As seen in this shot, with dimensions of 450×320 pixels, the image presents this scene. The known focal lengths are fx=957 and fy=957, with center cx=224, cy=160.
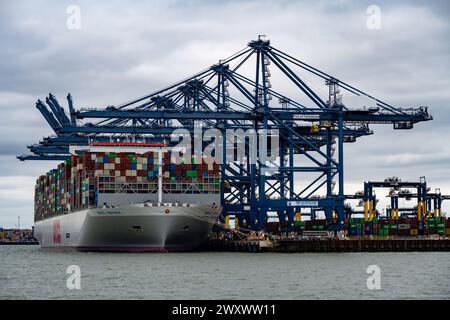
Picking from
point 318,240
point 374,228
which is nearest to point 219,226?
point 318,240

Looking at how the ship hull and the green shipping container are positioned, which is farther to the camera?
the green shipping container

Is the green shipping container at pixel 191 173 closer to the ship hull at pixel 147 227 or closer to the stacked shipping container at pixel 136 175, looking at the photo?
the stacked shipping container at pixel 136 175

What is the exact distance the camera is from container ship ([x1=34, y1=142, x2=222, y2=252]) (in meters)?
80.3

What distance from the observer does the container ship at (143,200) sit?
3162 inches

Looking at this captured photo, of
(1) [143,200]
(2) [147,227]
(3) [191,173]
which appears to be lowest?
(2) [147,227]

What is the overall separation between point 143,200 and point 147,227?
3628 mm

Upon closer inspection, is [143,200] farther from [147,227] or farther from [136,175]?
[147,227]

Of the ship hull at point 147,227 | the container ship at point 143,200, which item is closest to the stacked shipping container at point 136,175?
the container ship at point 143,200

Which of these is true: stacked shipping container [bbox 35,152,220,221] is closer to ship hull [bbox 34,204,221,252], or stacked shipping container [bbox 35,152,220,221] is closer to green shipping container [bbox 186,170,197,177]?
green shipping container [bbox 186,170,197,177]

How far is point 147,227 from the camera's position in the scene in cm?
8006

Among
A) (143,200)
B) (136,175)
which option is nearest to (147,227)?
(143,200)

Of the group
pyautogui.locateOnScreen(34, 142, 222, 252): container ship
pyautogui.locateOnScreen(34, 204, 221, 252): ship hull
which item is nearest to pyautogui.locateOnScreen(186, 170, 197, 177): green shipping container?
pyautogui.locateOnScreen(34, 142, 222, 252): container ship

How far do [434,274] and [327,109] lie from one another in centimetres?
3532

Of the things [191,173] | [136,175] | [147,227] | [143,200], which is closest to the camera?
[147,227]
